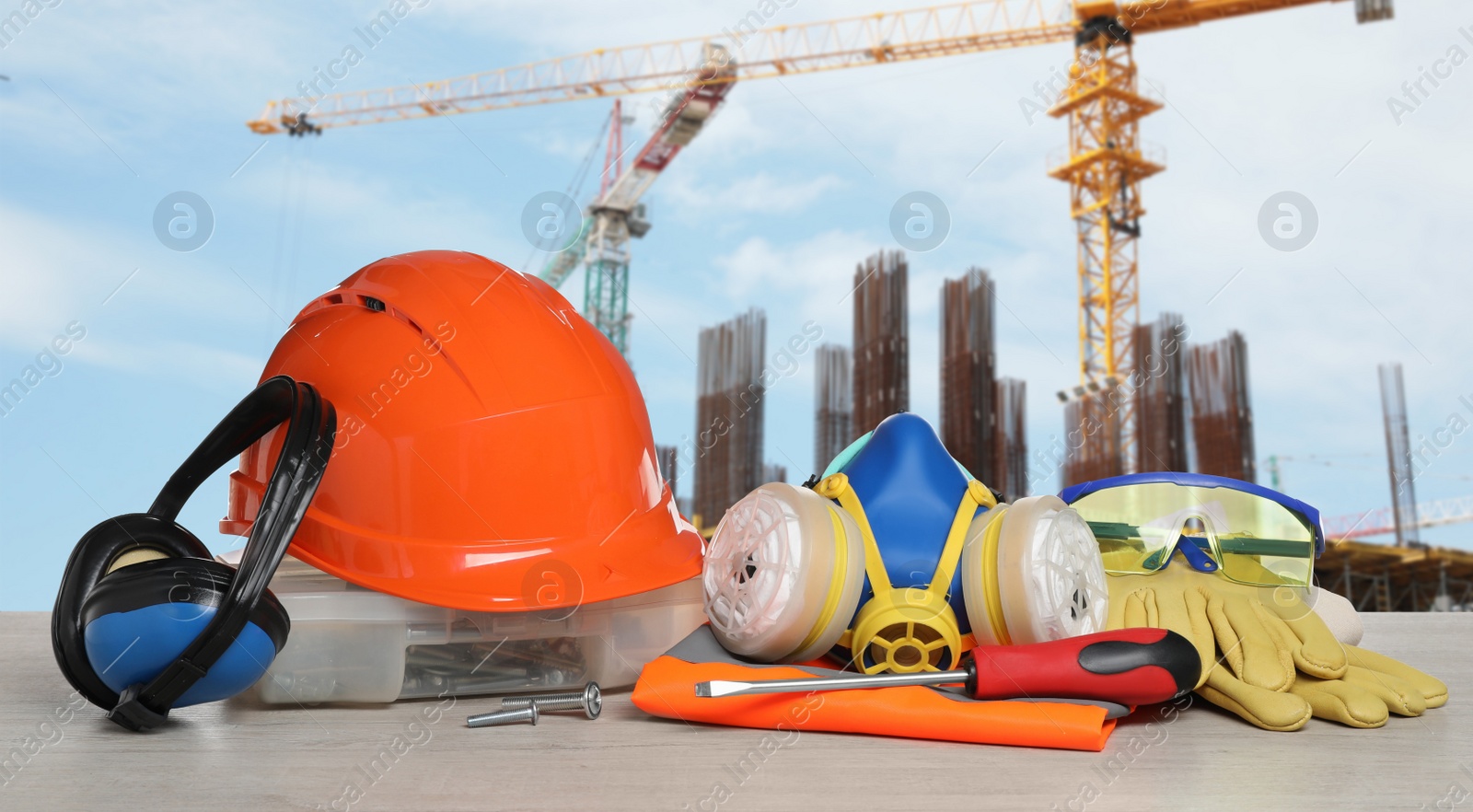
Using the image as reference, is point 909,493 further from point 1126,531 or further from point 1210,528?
point 1210,528

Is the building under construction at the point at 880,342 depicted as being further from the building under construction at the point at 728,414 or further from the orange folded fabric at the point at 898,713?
the orange folded fabric at the point at 898,713

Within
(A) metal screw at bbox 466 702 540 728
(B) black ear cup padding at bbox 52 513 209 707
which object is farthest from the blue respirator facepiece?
(B) black ear cup padding at bbox 52 513 209 707

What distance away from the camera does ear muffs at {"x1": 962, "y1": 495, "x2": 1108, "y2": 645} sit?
68.7 inches

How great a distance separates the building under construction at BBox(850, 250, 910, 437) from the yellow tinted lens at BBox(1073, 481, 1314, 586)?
9641 mm

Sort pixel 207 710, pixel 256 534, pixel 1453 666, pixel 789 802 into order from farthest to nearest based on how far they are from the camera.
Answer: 1. pixel 1453 666
2. pixel 207 710
3. pixel 256 534
4. pixel 789 802

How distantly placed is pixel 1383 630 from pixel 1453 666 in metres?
1.05

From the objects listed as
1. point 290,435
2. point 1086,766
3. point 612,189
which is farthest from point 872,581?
point 612,189

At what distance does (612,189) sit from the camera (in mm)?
23609

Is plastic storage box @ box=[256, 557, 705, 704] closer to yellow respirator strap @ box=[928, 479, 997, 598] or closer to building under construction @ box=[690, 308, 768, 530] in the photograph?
yellow respirator strap @ box=[928, 479, 997, 598]

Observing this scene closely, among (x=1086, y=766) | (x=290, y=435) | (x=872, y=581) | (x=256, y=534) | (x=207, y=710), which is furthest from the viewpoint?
(x=872, y=581)

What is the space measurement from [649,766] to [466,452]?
679mm

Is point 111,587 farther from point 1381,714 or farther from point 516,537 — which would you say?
point 1381,714

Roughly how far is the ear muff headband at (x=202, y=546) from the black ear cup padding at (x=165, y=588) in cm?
3

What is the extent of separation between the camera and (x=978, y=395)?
12.1m
